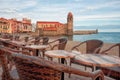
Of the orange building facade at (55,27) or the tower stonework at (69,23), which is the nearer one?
the orange building facade at (55,27)

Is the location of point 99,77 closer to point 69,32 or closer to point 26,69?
point 26,69

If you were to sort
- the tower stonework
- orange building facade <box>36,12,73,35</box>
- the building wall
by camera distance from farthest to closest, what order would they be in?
1. the tower stonework
2. orange building facade <box>36,12,73,35</box>
3. the building wall

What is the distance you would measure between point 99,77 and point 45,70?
45 cm

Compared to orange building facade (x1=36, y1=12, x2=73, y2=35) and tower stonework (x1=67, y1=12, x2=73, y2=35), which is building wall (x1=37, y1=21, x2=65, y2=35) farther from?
tower stonework (x1=67, y1=12, x2=73, y2=35)

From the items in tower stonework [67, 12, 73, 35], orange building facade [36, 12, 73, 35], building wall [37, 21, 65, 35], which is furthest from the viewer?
tower stonework [67, 12, 73, 35]

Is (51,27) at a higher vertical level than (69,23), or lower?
lower

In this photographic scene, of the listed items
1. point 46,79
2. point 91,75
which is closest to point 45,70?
point 46,79

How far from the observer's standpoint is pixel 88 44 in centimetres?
470

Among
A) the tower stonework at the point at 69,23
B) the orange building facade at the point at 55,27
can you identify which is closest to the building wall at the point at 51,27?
the orange building facade at the point at 55,27

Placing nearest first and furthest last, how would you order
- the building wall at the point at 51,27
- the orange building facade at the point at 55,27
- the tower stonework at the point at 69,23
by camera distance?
the building wall at the point at 51,27, the orange building facade at the point at 55,27, the tower stonework at the point at 69,23

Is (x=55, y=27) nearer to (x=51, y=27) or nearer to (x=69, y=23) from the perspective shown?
(x=51, y=27)

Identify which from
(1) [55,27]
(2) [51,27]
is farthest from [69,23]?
(2) [51,27]

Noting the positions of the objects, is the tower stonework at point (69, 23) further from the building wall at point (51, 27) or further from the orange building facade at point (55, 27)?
the building wall at point (51, 27)

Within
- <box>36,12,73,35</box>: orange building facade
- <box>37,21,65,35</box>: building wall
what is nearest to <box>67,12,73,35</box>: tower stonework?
<box>36,12,73,35</box>: orange building facade
